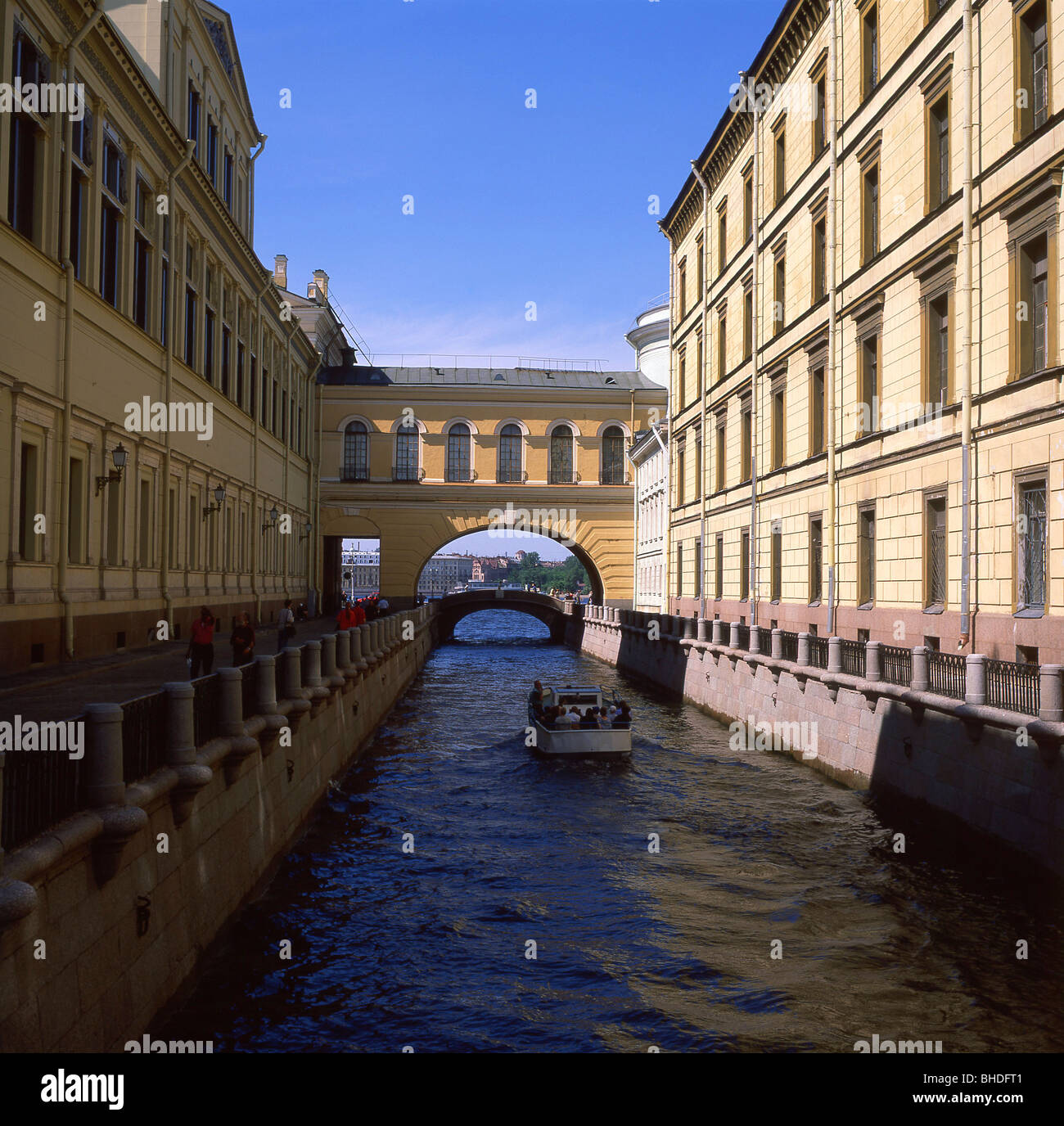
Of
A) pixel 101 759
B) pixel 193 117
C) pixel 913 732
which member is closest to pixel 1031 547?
pixel 913 732

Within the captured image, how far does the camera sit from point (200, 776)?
901cm

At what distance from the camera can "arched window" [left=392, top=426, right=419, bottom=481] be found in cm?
5784

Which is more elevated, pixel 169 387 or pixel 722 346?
pixel 722 346

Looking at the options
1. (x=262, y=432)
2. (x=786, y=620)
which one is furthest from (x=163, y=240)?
(x=786, y=620)

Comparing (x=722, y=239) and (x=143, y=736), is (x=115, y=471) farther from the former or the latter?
(x=722, y=239)

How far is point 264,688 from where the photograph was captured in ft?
42.7

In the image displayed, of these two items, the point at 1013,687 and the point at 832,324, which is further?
the point at 832,324

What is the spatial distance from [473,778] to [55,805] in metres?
14.3

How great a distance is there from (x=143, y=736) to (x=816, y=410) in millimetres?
21752

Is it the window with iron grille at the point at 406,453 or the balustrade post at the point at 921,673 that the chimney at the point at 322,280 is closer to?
the window with iron grille at the point at 406,453

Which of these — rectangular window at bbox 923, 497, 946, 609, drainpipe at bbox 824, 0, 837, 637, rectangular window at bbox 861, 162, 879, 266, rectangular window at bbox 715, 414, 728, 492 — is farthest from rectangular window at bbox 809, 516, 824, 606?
rectangular window at bbox 715, 414, 728, 492

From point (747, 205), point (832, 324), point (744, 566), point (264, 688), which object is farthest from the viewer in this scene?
point (747, 205)

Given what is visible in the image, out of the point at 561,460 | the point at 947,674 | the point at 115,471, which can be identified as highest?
the point at 561,460
